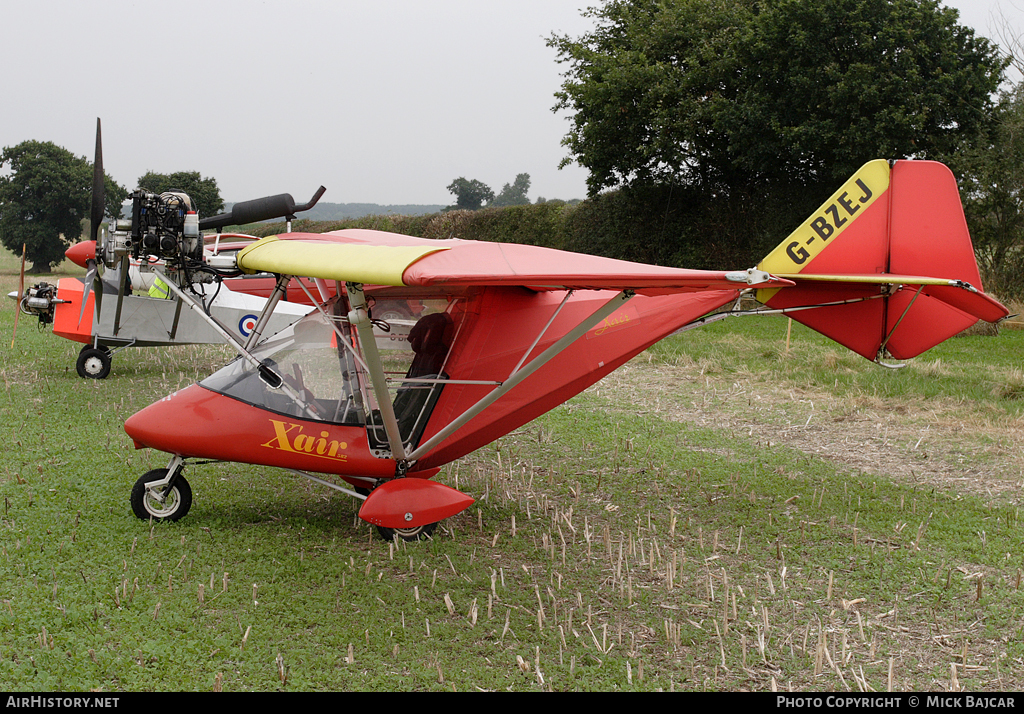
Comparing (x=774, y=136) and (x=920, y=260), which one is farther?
(x=774, y=136)

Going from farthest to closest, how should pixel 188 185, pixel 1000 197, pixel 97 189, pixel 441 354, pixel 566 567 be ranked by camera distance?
pixel 188 185
pixel 1000 197
pixel 97 189
pixel 441 354
pixel 566 567

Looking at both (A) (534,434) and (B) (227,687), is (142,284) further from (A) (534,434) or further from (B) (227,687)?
(B) (227,687)

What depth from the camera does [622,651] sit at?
4055mm

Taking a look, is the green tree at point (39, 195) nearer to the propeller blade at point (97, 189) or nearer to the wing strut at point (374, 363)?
the propeller blade at point (97, 189)

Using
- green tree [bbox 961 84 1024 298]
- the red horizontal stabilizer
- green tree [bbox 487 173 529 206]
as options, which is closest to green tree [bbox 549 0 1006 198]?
green tree [bbox 961 84 1024 298]

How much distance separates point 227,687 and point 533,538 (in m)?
2.60

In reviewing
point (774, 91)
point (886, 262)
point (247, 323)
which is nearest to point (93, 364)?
point (247, 323)

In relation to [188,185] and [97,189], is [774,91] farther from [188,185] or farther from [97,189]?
[188,185]

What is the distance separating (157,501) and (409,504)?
7.04 ft

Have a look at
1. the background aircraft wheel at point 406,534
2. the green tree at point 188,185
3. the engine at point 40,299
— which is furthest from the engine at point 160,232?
the green tree at point 188,185

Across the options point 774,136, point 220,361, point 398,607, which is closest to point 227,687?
point 398,607

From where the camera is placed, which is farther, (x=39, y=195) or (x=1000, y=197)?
(x=39, y=195)

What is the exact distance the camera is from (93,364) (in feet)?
38.7

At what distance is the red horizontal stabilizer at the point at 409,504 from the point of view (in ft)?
16.3
